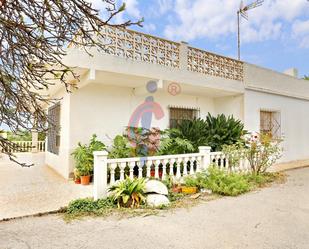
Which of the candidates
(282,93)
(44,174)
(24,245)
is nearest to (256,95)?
(282,93)

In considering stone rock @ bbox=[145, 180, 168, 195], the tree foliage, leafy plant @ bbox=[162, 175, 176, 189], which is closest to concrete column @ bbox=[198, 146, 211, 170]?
leafy plant @ bbox=[162, 175, 176, 189]

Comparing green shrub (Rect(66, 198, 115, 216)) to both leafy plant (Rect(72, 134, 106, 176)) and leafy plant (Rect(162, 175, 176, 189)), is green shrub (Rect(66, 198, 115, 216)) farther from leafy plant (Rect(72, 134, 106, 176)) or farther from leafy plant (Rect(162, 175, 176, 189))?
leafy plant (Rect(72, 134, 106, 176))

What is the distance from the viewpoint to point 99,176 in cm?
503

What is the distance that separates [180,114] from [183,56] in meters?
2.49

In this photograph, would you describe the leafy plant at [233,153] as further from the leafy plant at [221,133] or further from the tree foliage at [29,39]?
the tree foliage at [29,39]

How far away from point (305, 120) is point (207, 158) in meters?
8.51

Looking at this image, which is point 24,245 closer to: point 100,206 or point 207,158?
point 100,206

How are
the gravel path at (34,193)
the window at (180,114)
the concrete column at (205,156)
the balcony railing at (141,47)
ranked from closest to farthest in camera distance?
1. the gravel path at (34,193)
2. the balcony railing at (141,47)
3. the concrete column at (205,156)
4. the window at (180,114)

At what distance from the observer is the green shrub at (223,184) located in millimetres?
5848

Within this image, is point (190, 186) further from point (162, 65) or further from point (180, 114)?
point (180, 114)

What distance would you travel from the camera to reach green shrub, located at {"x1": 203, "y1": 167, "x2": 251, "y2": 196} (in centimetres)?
585

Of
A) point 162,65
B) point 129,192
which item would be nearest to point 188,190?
point 129,192

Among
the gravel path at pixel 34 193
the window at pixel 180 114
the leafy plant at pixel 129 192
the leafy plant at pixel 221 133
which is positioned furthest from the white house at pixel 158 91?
the leafy plant at pixel 129 192

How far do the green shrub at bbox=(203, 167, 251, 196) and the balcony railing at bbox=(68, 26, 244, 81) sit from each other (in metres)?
3.47
